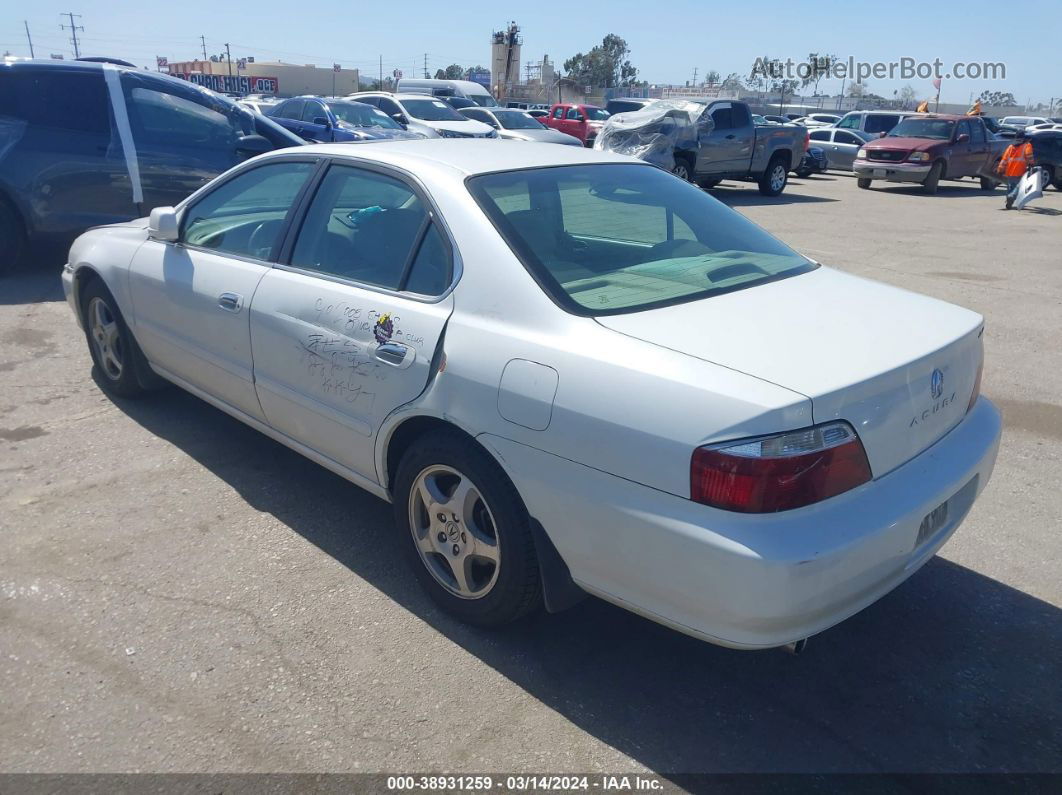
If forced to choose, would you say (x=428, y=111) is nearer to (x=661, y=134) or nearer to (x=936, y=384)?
(x=661, y=134)

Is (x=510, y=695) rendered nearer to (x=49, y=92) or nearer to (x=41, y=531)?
(x=41, y=531)

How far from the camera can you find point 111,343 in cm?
508

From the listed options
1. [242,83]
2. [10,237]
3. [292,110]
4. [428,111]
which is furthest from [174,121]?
[242,83]

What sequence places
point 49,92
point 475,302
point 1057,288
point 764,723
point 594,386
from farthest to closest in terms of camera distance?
point 1057,288
point 49,92
point 475,302
point 764,723
point 594,386

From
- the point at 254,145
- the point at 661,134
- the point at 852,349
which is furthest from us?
the point at 661,134

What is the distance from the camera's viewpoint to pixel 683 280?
10.4 feet

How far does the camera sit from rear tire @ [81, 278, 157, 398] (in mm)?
4921

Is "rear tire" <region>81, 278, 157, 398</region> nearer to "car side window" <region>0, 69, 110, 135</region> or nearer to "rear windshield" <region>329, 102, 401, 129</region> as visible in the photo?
"car side window" <region>0, 69, 110, 135</region>

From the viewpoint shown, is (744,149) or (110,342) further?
(744,149)

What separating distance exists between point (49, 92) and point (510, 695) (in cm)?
794

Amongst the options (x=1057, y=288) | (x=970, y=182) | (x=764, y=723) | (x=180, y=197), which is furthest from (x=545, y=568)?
(x=970, y=182)

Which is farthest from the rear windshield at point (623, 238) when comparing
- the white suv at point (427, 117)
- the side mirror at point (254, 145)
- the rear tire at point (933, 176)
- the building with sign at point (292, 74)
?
the building with sign at point (292, 74)

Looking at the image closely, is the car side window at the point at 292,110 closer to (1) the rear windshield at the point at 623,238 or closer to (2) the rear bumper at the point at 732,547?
(1) the rear windshield at the point at 623,238

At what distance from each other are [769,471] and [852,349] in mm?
614
